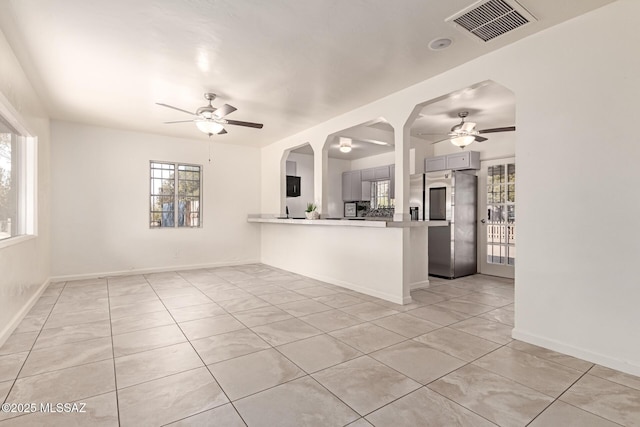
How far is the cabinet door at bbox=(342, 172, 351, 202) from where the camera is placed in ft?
28.8

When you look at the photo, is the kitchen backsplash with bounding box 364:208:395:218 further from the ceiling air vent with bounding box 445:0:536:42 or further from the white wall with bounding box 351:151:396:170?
the ceiling air vent with bounding box 445:0:536:42

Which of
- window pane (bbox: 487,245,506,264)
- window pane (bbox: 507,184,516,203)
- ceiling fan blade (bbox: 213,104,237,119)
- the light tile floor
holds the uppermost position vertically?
ceiling fan blade (bbox: 213,104,237,119)

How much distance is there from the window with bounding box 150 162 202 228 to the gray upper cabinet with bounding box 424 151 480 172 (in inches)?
193

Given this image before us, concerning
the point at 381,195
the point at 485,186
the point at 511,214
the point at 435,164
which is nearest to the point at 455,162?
the point at 435,164

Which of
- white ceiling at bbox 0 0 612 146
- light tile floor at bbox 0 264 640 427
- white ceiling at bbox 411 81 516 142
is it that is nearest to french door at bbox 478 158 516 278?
white ceiling at bbox 411 81 516 142

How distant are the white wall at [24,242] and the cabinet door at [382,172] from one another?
20.8 ft

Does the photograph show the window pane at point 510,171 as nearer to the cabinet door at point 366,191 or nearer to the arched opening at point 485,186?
the arched opening at point 485,186

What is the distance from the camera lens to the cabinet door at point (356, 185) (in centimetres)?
848

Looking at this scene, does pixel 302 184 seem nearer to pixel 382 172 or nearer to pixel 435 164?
pixel 382 172

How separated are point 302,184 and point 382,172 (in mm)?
2160

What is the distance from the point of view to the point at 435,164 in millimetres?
6547

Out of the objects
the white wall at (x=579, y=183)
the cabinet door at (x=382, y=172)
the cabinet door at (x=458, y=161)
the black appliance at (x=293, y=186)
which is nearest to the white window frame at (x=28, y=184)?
the black appliance at (x=293, y=186)

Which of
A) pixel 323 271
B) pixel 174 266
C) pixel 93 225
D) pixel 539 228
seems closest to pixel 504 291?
pixel 539 228

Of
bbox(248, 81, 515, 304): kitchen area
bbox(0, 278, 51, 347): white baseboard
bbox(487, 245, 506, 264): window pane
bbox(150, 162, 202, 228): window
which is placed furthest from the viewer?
bbox(150, 162, 202, 228): window
